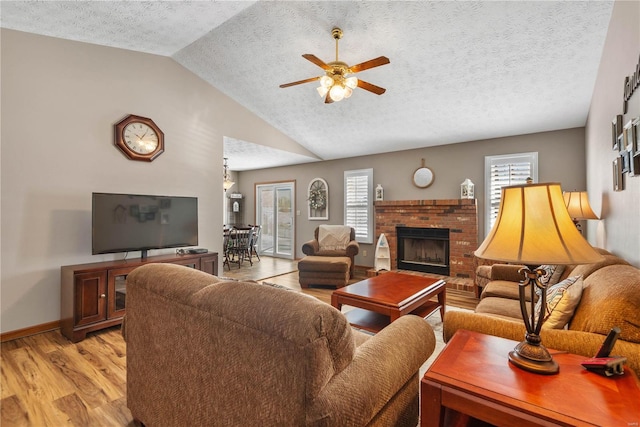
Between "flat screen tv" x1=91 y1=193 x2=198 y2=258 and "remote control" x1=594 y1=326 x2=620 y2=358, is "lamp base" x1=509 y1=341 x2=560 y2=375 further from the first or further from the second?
"flat screen tv" x1=91 y1=193 x2=198 y2=258

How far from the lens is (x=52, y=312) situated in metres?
3.11

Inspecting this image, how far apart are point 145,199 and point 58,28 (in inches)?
71.6

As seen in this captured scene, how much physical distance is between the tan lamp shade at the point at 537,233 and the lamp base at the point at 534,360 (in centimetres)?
35

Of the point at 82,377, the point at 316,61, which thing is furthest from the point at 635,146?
the point at 82,377

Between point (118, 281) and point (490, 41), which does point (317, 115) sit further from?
point (118, 281)

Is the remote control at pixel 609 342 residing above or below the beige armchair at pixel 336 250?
above

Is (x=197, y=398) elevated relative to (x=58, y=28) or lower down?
lower down

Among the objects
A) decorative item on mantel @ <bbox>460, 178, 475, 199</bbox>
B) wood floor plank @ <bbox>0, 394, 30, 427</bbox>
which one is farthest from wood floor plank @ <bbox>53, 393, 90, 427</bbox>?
decorative item on mantel @ <bbox>460, 178, 475, 199</bbox>

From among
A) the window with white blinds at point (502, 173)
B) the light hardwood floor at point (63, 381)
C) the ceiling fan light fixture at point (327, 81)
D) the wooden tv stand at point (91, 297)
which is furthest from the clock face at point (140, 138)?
the window with white blinds at point (502, 173)

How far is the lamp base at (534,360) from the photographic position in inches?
43.3

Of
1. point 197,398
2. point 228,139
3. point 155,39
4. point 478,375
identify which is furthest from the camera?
point 228,139

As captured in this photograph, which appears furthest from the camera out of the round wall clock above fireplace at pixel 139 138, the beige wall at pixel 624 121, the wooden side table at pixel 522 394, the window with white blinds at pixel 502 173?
the window with white blinds at pixel 502 173

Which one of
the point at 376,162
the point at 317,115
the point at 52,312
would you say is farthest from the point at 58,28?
the point at 376,162

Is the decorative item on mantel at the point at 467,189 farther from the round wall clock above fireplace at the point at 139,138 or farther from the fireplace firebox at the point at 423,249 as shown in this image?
the round wall clock above fireplace at the point at 139,138
